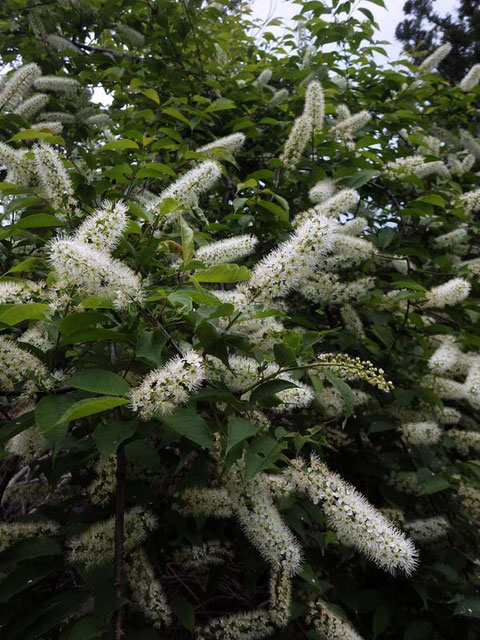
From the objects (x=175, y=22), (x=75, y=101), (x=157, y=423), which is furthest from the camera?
(x=175, y=22)

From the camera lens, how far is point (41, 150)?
67.7 inches

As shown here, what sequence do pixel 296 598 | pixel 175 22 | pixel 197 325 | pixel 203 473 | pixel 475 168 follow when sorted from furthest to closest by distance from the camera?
1. pixel 475 168
2. pixel 175 22
3. pixel 296 598
4. pixel 203 473
5. pixel 197 325

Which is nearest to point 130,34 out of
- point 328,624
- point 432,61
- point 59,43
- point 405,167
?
point 59,43

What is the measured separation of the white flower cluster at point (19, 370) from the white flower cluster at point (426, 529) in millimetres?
1721

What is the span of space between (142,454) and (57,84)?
249 cm

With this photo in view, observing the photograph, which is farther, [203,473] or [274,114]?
[274,114]

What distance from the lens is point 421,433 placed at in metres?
2.39

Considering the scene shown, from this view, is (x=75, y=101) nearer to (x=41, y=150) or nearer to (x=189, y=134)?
(x=189, y=134)

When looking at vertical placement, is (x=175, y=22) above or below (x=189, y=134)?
above

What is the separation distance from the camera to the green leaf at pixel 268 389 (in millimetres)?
1351

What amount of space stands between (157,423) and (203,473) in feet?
0.82

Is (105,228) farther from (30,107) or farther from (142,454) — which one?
(30,107)

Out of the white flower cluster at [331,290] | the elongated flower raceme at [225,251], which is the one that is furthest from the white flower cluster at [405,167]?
the elongated flower raceme at [225,251]

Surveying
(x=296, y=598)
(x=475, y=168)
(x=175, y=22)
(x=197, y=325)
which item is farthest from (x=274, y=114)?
(x=296, y=598)
